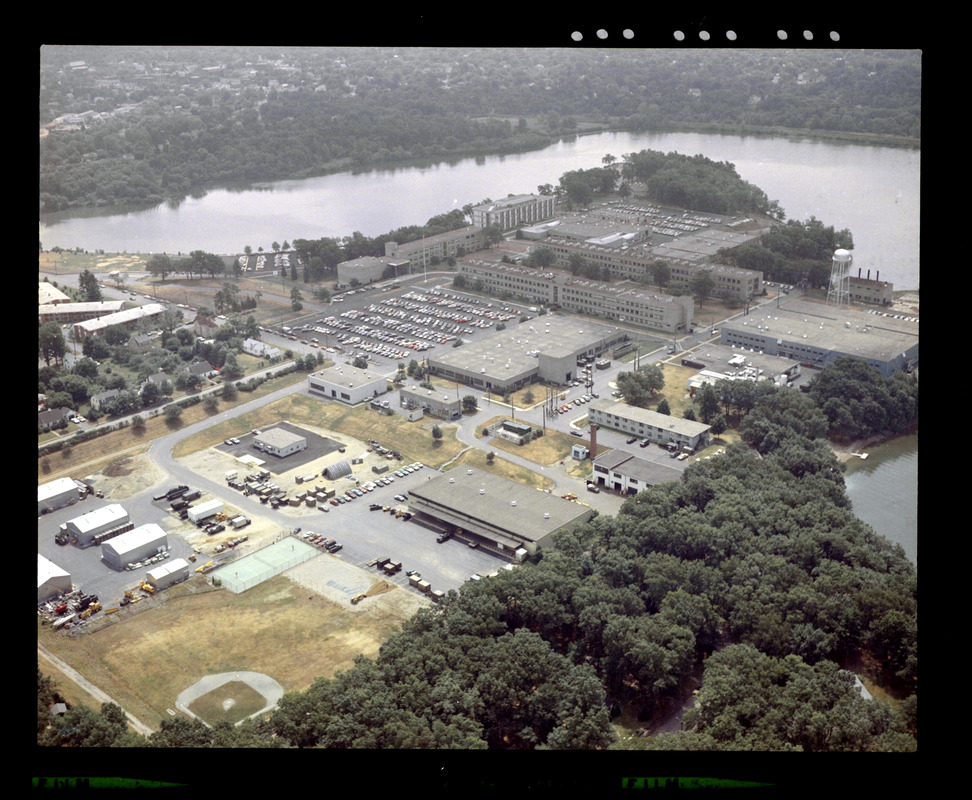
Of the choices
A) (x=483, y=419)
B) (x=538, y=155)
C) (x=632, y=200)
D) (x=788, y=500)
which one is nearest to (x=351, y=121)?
(x=538, y=155)

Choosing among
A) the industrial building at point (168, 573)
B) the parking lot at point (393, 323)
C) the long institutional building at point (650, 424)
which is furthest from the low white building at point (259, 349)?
the industrial building at point (168, 573)

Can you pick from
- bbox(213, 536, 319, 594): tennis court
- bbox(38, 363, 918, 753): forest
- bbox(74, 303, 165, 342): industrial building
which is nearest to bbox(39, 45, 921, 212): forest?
→ bbox(74, 303, 165, 342): industrial building

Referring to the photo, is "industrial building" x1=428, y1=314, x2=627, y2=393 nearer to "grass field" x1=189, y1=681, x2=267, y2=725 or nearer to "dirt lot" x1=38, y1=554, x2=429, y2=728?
"dirt lot" x1=38, y1=554, x2=429, y2=728

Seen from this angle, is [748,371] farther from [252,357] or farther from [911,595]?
[252,357]

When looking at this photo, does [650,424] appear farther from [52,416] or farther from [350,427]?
[52,416]

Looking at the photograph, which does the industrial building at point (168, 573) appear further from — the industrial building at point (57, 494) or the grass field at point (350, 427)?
the grass field at point (350, 427)

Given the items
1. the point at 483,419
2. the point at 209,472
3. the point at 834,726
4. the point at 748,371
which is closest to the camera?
the point at 834,726
